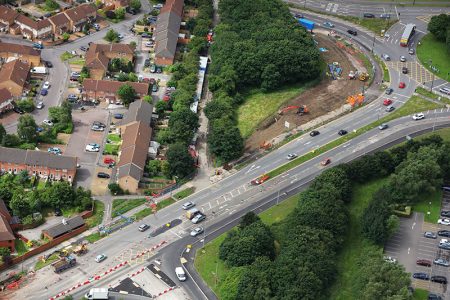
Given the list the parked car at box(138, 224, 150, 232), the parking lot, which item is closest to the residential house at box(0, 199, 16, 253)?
the parked car at box(138, 224, 150, 232)

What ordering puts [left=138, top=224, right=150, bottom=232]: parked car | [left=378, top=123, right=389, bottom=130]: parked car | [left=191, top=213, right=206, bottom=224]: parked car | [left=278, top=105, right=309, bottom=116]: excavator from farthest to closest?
[left=278, top=105, right=309, bottom=116]: excavator
[left=378, top=123, right=389, bottom=130]: parked car
[left=191, top=213, right=206, bottom=224]: parked car
[left=138, top=224, right=150, bottom=232]: parked car

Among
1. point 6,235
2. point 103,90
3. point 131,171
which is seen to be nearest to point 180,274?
point 131,171

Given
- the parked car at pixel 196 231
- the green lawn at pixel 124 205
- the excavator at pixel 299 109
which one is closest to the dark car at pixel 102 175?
the green lawn at pixel 124 205

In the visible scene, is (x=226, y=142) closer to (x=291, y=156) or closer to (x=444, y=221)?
(x=291, y=156)

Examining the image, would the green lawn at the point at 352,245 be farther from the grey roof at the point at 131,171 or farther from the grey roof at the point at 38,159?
the grey roof at the point at 38,159

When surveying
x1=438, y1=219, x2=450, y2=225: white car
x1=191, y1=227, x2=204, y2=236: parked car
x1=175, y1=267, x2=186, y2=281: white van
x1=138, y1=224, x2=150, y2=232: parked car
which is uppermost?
x1=438, y1=219, x2=450, y2=225: white car

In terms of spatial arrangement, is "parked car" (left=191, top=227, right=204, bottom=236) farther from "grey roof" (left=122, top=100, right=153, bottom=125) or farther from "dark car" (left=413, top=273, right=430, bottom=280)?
"dark car" (left=413, top=273, right=430, bottom=280)

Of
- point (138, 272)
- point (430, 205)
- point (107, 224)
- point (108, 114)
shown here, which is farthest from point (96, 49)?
point (430, 205)
